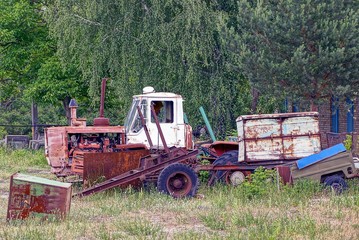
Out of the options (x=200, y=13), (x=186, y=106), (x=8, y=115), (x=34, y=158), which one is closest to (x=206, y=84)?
(x=186, y=106)

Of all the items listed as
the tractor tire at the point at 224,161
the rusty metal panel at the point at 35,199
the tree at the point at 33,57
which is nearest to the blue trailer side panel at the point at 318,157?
the tractor tire at the point at 224,161

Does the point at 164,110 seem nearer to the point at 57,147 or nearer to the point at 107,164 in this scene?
the point at 107,164

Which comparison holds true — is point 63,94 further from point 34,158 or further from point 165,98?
point 165,98

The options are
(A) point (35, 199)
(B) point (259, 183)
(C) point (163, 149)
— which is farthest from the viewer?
(C) point (163, 149)

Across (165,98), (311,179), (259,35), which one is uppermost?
(259,35)

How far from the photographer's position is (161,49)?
24219 millimetres

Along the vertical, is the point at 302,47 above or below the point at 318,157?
above

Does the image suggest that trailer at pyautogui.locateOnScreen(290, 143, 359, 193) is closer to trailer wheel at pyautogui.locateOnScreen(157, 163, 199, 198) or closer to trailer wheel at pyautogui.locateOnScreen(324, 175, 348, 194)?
trailer wheel at pyautogui.locateOnScreen(324, 175, 348, 194)

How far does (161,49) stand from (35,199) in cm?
1254

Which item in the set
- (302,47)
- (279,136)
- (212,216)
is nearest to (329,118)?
(302,47)

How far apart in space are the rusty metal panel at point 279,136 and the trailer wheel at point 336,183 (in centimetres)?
106

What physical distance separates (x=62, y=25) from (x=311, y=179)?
13.0 metres

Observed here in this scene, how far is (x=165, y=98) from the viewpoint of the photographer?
57.1 feet

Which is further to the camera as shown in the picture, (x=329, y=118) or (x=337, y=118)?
(x=329, y=118)
